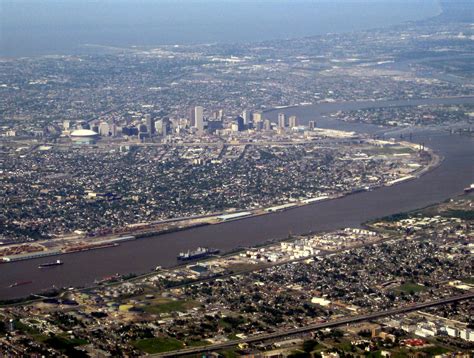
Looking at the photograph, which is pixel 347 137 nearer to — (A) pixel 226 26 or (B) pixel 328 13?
(A) pixel 226 26

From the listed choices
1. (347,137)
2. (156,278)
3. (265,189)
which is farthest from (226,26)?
(156,278)

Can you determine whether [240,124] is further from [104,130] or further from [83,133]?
[83,133]

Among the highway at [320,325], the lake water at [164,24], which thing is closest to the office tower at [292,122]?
the highway at [320,325]

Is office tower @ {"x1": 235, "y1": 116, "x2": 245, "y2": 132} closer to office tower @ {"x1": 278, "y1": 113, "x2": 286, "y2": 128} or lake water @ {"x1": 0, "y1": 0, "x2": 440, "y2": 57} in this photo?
office tower @ {"x1": 278, "y1": 113, "x2": 286, "y2": 128}

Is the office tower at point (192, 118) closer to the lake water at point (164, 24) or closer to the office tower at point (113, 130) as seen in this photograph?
the office tower at point (113, 130)

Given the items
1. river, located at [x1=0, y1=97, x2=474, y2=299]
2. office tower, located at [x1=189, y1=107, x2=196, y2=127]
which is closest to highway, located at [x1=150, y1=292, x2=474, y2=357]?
river, located at [x1=0, y1=97, x2=474, y2=299]
